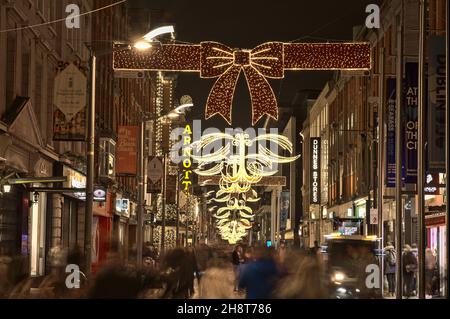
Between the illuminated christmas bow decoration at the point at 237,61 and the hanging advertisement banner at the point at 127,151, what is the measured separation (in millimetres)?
14678

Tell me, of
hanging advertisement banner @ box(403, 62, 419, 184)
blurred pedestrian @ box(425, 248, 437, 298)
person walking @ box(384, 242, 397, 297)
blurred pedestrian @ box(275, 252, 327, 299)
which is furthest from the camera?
person walking @ box(384, 242, 397, 297)

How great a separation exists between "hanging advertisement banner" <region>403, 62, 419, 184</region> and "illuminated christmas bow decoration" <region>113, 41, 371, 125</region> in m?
1.85

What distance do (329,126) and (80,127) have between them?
6361 centimetres

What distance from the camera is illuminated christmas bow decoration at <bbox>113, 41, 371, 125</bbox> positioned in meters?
27.7

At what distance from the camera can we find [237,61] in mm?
27984

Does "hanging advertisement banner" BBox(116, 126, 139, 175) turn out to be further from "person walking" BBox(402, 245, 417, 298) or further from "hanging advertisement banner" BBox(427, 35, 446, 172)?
"hanging advertisement banner" BBox(427, 35, 446, 172)

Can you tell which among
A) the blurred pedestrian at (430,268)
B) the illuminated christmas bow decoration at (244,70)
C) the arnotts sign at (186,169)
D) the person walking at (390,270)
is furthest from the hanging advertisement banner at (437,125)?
the arnotts sign at (186,169)

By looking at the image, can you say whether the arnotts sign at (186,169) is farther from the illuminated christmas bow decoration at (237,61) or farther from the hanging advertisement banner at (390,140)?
the illuminated christmas bow decoration at (237,61)

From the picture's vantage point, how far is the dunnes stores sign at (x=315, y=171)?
3688 inches

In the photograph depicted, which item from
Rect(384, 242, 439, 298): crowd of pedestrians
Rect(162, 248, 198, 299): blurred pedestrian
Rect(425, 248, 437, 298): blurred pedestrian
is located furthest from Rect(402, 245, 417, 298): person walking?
Rect(162, 248, 198, 299): blurred pedestrian

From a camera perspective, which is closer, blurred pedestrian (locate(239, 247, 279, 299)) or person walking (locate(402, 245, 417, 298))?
blurred pedestrian (locate(239, 247, 279, 299))

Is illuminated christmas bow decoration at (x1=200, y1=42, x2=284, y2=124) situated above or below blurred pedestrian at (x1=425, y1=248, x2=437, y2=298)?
above

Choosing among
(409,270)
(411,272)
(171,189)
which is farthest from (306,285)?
(171,189)
